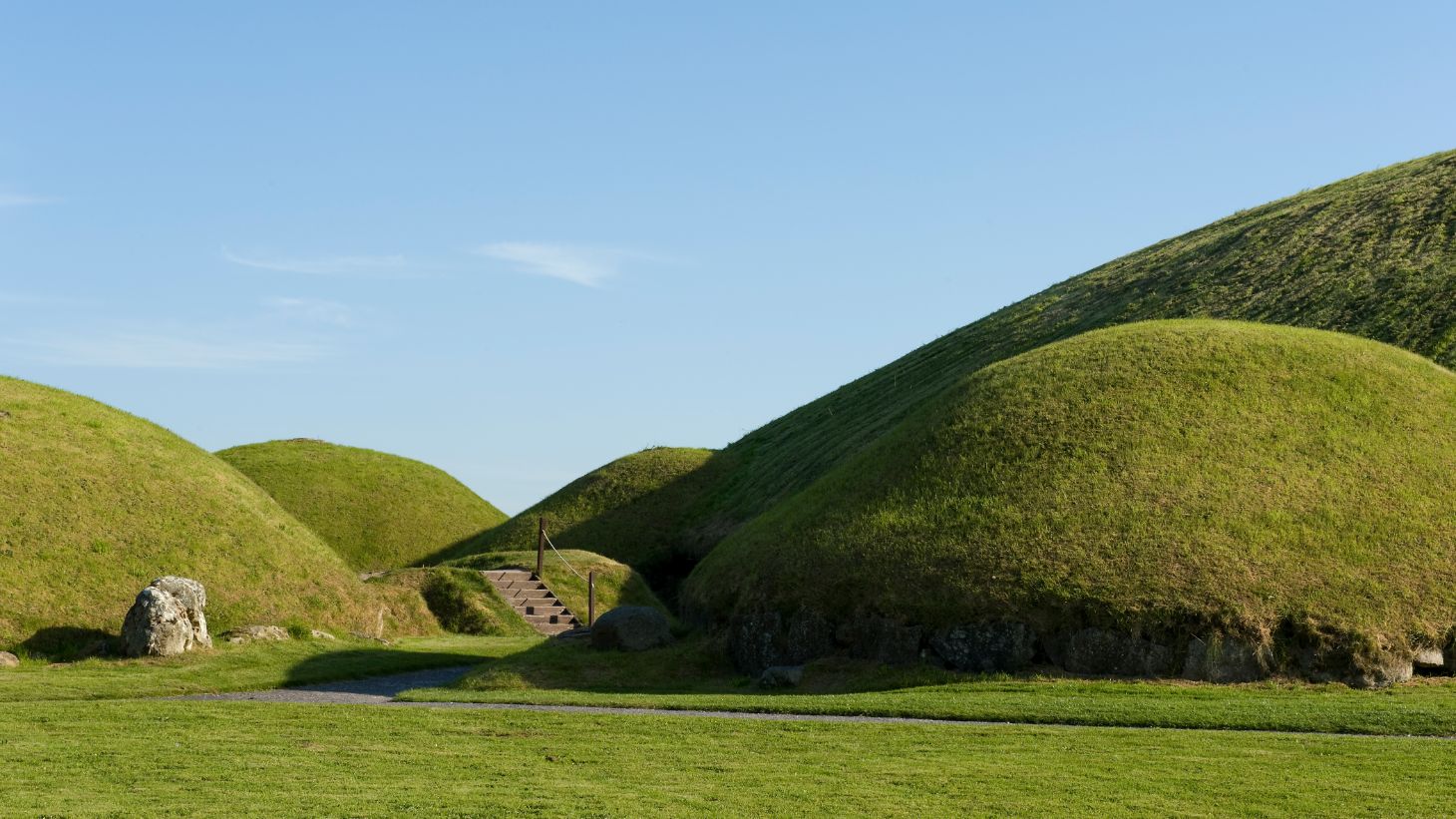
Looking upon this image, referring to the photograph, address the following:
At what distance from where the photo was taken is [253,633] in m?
40.1

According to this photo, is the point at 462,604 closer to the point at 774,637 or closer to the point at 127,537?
the point at 127,537

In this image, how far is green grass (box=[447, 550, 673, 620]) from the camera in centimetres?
5744

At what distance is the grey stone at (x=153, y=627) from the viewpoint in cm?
3653

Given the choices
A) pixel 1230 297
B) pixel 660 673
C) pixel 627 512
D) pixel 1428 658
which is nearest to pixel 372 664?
pixel 660 673

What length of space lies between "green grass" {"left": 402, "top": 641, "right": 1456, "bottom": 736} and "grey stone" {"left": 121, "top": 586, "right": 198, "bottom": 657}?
932 cm

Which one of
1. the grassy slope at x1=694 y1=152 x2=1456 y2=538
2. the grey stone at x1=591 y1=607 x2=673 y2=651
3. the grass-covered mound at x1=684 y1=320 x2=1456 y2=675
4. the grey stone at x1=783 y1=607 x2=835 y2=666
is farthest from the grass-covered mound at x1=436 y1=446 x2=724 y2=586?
the grey stone at x1=783 y1=607 x2=835 y2=666

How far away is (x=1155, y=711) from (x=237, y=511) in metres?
35.4

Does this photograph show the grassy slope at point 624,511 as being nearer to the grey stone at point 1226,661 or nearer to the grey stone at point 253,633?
the grey stone at point 253,633

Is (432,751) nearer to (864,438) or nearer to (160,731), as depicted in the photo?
(160,731)

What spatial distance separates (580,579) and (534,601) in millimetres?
3885

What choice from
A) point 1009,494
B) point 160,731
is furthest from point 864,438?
point 160,731

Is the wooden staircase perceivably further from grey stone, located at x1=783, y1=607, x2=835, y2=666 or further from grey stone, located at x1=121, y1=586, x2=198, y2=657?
grey stone, located at x1=783, y1=607, x2=835, y2=666

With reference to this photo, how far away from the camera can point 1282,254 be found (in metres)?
74.1

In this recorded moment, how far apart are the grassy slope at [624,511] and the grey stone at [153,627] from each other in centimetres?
3840
